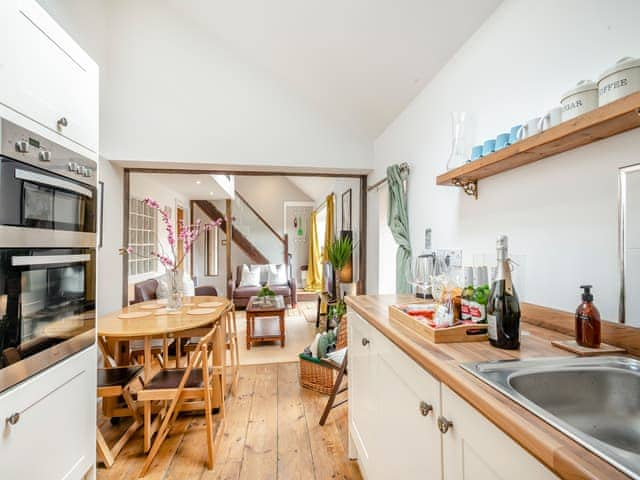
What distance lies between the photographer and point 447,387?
0.76m

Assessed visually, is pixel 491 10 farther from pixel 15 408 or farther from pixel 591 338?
pixel 15 408

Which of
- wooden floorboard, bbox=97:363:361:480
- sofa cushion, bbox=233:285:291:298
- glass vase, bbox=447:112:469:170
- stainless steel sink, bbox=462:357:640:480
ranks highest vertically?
glass vase, bbox=447:112:469:170

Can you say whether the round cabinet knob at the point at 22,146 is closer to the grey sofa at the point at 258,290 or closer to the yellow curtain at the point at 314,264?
the grey sofa at the point at 258,290

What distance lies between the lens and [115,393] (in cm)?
177

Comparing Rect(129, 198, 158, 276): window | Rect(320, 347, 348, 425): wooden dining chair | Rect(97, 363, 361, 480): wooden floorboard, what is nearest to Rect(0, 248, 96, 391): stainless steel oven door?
Rect(97, 363, 361, 480): wooden floorboard

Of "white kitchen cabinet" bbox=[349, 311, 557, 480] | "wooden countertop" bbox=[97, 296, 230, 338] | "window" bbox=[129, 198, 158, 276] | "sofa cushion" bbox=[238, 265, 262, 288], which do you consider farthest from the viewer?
"sofa cushion" bbox=[238, 265, 262, 288]

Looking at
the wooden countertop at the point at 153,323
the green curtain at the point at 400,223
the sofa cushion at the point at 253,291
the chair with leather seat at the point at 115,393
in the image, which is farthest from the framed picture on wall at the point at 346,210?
the chair with leather seat at the point at 115,393

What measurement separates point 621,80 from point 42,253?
1.91 m

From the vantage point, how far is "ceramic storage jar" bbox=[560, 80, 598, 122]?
90 cm

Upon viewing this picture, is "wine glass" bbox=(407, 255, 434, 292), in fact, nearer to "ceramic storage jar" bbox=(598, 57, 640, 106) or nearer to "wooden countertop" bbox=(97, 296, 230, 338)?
"ceramic storage jar" bbox=(598, 57, 640, 106)

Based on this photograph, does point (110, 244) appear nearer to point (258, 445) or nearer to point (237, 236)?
point (258, 445)

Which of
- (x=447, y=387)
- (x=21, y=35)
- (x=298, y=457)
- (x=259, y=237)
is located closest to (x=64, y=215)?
(x=21, y=35)

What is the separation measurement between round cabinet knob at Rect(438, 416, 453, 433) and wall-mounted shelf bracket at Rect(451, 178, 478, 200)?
117cm

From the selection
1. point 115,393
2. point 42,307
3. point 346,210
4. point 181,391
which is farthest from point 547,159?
point 346,210
